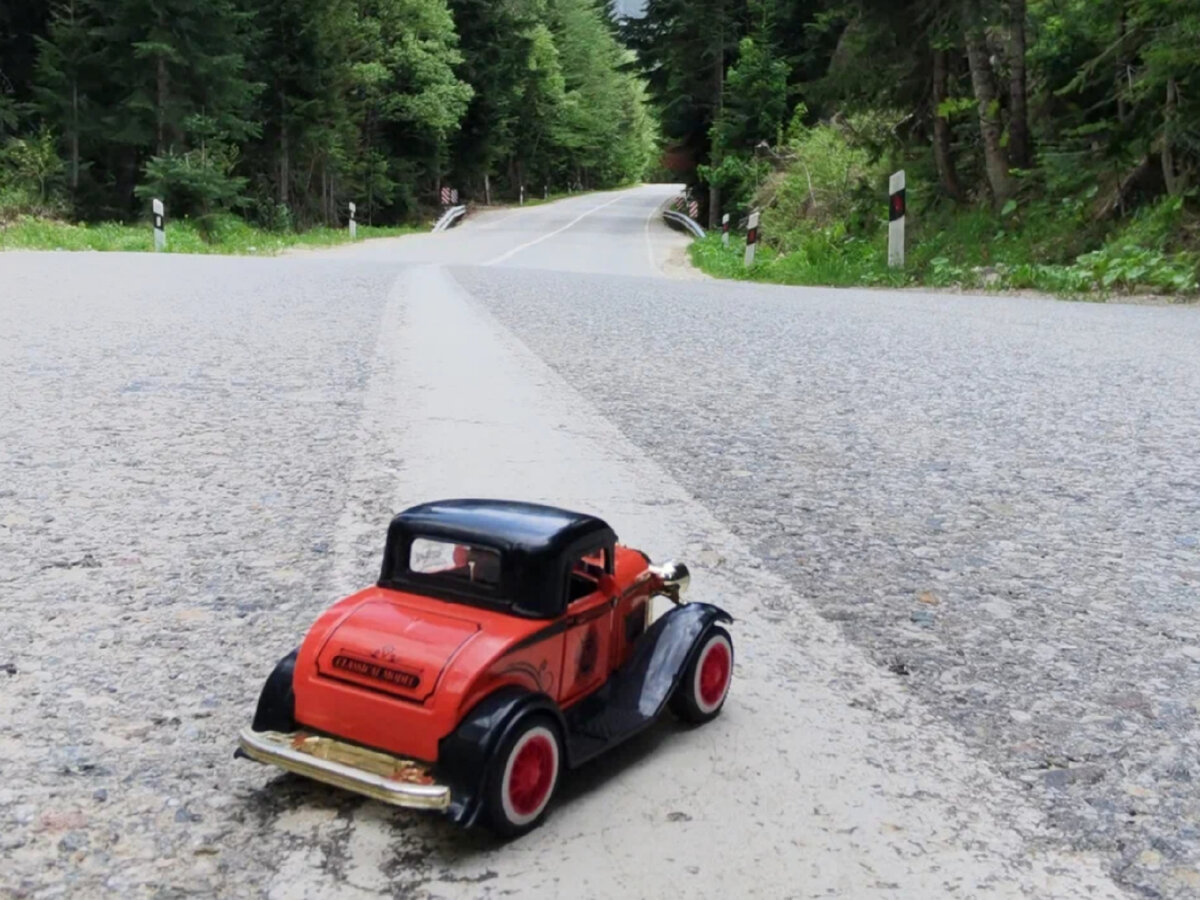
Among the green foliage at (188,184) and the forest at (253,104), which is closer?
the green foliage at (188,184)

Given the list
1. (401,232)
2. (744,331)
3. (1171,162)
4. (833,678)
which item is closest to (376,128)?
(401,232)

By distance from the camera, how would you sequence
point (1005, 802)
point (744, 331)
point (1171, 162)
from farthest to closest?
point (1171, 162) → point (744, 331) → point (1005, 802)

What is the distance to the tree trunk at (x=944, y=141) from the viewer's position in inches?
670

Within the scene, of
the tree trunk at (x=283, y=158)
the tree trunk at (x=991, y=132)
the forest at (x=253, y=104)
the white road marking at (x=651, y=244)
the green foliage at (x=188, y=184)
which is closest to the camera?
the tree trunk at (x=991, y=132)

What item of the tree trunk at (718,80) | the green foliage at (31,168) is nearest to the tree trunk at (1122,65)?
the green foliage at (31,168)

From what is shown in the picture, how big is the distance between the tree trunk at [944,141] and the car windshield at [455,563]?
54.4 feet

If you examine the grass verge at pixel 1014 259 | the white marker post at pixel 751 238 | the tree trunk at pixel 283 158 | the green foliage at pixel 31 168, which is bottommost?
the grass verge at pixel 1014 259

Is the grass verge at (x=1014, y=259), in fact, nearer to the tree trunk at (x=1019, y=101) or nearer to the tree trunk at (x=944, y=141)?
the tree trunk at (x=944, y=141)

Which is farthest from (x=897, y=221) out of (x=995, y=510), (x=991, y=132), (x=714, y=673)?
(x=714, y=673)

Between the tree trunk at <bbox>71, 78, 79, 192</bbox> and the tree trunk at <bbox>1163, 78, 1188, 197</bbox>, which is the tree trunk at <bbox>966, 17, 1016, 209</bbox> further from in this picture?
the tree trunk at <bbox>71, 78, 79, 192</bbox>

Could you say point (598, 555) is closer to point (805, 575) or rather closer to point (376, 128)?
point (805, 575)

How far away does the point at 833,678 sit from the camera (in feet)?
7.54

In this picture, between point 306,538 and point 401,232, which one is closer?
point 306,538

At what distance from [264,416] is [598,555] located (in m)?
3.15
